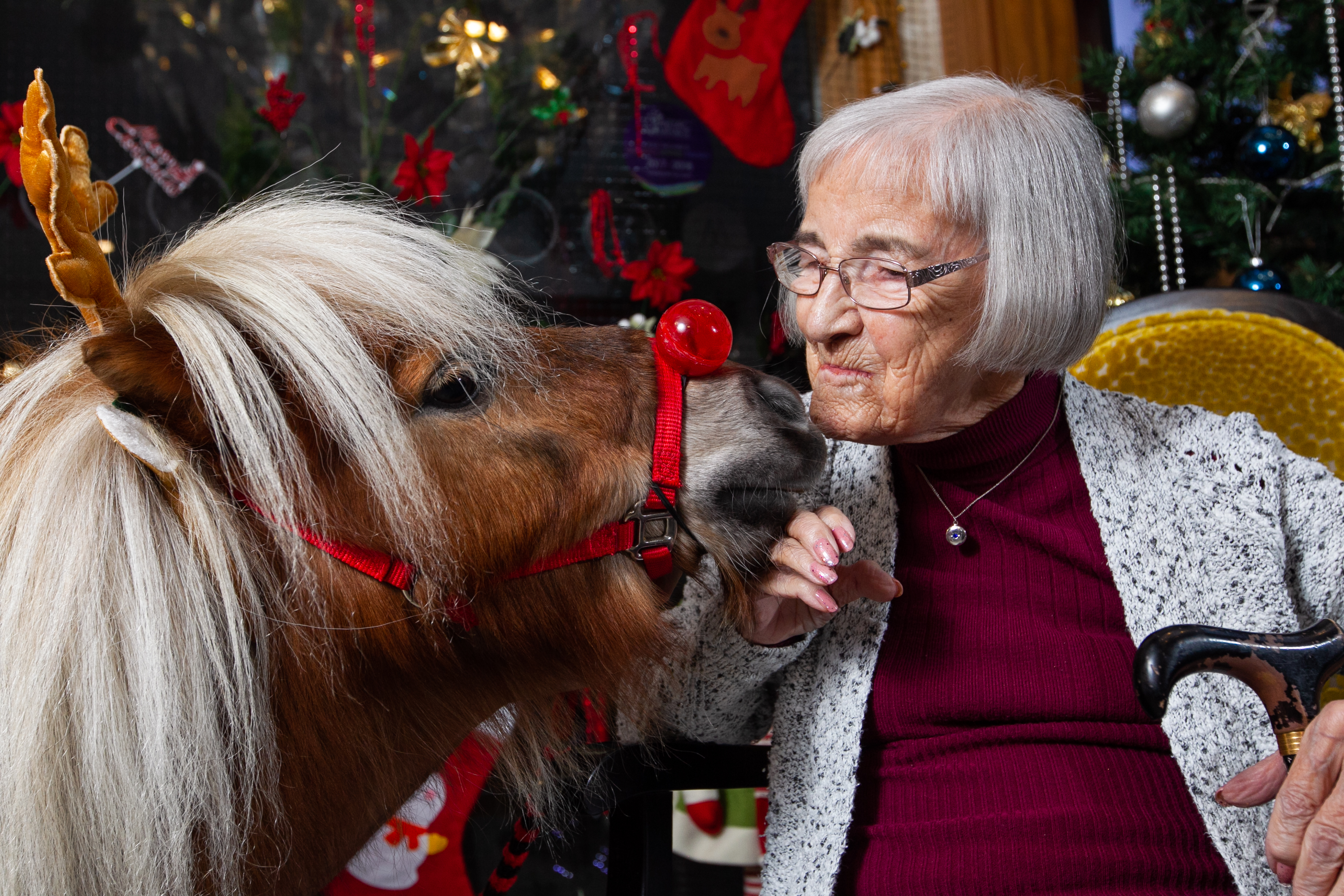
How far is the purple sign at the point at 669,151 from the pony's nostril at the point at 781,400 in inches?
71.9

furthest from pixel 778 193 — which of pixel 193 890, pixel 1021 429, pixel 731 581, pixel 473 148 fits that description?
pixel 193 890

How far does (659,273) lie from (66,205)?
6.35 ft

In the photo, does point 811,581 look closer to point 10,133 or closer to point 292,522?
point 292,522

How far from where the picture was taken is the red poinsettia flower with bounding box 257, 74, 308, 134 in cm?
232

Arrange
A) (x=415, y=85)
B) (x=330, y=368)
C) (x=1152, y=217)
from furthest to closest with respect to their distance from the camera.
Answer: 1. (x=415, y=85)
2. (x=1152, y=217)
3. (x=330, y=368)

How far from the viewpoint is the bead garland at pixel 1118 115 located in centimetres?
219

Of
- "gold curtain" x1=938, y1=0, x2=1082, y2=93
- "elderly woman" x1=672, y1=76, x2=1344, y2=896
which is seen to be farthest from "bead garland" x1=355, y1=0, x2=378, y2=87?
"elderly woman" x1=672, y1=76, x2=1344, y2=896

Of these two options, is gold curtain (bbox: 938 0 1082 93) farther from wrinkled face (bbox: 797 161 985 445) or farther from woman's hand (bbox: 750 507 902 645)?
woman's hand (bbox: 750 507 902 645)

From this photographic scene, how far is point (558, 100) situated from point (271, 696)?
6.92 feet

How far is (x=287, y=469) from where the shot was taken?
80 cm

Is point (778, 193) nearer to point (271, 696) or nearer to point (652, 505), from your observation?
point (652, 505)

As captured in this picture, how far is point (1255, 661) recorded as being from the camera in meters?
0.71

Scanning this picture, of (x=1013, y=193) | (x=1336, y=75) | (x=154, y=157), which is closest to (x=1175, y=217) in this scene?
(x=1336, y=75)

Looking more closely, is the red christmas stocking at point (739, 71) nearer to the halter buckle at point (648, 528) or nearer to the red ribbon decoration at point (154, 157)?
the red ribbon decoration at point (154, 157)
